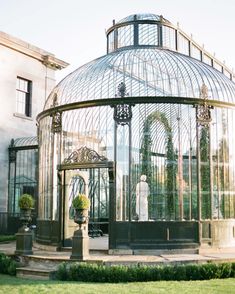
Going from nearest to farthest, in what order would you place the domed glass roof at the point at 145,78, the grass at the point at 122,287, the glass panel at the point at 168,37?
the grass at the point at 122,287
the domed glass roof at the point at 145,78
the glass panel at the point at 168,37

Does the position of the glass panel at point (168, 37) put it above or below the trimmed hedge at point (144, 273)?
above

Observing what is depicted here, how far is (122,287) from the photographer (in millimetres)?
9906

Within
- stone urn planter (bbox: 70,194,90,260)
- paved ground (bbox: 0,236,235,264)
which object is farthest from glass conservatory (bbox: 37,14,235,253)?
stone urn planter (bbox: 70,194,90,260)

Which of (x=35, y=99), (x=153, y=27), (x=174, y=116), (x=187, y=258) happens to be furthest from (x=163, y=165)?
(x=35, y=99)

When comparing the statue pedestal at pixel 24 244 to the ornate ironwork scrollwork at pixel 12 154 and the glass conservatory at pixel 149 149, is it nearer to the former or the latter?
the glass conservatory at pixel 149 149

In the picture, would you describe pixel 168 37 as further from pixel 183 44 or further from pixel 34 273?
pixel 34 273

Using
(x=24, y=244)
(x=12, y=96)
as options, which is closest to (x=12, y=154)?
(x=12, y=96)

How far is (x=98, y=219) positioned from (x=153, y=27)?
27.3ft

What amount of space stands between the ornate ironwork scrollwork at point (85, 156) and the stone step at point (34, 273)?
147 inches

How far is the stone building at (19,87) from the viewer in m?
24.1

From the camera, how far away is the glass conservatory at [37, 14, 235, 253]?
46.0 feet

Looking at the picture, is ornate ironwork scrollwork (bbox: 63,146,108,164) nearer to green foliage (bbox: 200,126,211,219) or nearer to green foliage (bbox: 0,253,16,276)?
green foliage (bbox: 200,126,211,219)

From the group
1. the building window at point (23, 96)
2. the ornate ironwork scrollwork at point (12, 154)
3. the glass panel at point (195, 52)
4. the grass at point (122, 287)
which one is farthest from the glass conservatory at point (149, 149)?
the building window at point (23, 96)

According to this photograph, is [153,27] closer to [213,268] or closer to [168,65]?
[168,65]
